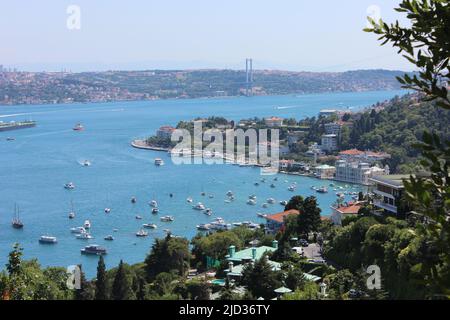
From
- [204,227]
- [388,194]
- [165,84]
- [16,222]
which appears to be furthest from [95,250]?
[165,84]

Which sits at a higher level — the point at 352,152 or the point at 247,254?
the point at 247,254

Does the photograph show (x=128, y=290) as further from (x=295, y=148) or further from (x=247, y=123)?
(x=247, y=123)

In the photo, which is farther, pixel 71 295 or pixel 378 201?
pixel 378 201

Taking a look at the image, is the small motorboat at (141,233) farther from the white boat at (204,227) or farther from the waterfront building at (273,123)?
the waterfront building at (273,123)

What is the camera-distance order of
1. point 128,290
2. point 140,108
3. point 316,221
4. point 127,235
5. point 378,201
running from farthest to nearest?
point 140,108 → point 127,235 → point 316,221 → point 378,201 → point 128,290

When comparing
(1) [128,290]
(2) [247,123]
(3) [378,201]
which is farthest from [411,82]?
(2) [247,123]

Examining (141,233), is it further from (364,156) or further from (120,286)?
(364,156)

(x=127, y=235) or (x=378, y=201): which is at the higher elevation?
(x=378, y=201)
